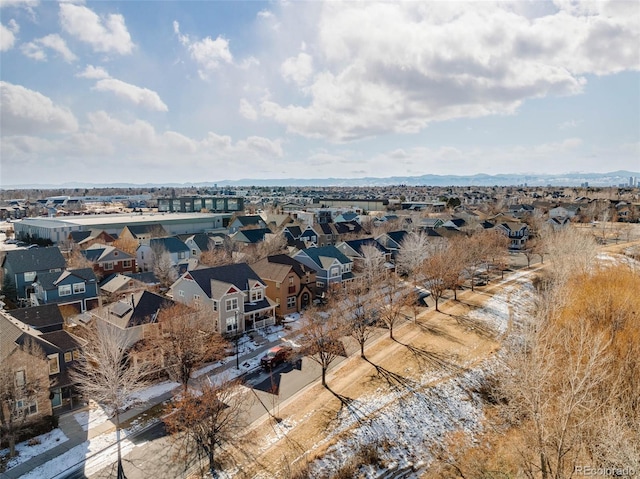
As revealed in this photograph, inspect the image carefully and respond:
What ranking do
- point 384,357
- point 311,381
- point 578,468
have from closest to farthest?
point 578,468
point 311,381
point 384,357

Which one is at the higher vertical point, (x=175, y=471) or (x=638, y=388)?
(x=638, y=388)

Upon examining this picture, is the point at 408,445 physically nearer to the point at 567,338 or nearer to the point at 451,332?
the point at 567,338

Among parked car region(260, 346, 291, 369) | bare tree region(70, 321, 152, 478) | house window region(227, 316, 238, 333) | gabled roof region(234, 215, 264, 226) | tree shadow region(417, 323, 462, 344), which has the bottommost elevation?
tree shadow region(417, 323, 462, 344)

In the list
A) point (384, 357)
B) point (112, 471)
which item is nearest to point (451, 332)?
point (384, 357)

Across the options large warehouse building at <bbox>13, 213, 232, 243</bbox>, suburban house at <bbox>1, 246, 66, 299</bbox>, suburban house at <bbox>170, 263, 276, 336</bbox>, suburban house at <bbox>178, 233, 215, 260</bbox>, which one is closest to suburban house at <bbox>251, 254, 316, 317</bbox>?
suburban house at <bbox>170, 263, 276, 336</bbox>

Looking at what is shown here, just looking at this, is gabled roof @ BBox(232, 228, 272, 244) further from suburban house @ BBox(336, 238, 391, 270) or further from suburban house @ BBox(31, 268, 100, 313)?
suburban house @ BBox(31, 268, 100, 313)

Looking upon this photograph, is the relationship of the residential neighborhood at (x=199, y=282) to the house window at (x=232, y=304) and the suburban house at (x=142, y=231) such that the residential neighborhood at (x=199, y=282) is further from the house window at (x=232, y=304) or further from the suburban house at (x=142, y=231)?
the suburban house at (x=142, y=231)

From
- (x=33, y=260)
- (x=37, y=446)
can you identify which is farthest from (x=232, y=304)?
(x=33, y=260)
